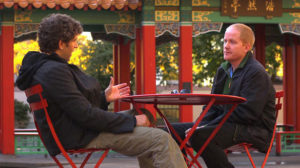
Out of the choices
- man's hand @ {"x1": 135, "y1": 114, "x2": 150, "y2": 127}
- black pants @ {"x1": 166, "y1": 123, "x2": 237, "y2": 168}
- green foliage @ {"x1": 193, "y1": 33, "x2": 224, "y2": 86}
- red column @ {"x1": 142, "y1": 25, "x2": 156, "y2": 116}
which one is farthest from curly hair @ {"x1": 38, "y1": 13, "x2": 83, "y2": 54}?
green foliage @ {"x1": 193, "y1": 33, "x2": 224, "y2": 86}

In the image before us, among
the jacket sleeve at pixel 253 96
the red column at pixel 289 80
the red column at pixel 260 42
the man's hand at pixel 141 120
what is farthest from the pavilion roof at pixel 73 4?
A: the man's hand at pixel 141 120

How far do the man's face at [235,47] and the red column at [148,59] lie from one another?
5730 millimetres

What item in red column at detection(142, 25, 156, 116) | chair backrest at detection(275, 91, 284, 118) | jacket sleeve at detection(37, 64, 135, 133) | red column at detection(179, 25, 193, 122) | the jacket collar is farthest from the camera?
red column at detection(179, 25, 193, 122)

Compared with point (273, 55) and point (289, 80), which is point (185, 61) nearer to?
point (289, 80)

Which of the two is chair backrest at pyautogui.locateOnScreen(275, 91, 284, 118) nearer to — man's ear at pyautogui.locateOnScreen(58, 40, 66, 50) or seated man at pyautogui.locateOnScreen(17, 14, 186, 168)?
seated man at pyautogui.locateOnScreen(17, 14, 186, 168)

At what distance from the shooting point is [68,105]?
3.33 m

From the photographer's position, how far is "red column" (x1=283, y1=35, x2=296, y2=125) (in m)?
12.9

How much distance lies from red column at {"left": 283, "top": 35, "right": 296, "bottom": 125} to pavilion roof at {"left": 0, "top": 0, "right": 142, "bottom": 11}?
420 cm

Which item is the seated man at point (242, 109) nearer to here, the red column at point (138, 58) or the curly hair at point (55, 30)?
the curly hair at point (55, 30)

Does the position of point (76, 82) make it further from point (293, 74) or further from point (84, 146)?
point (293, 74)

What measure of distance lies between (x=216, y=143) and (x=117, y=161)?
17.1 ft

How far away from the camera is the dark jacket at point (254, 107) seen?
4.15 metres

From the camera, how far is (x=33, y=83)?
11.5ft

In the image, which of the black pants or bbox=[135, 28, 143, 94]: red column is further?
bbox=[135, 28, 143, 94]: red column
